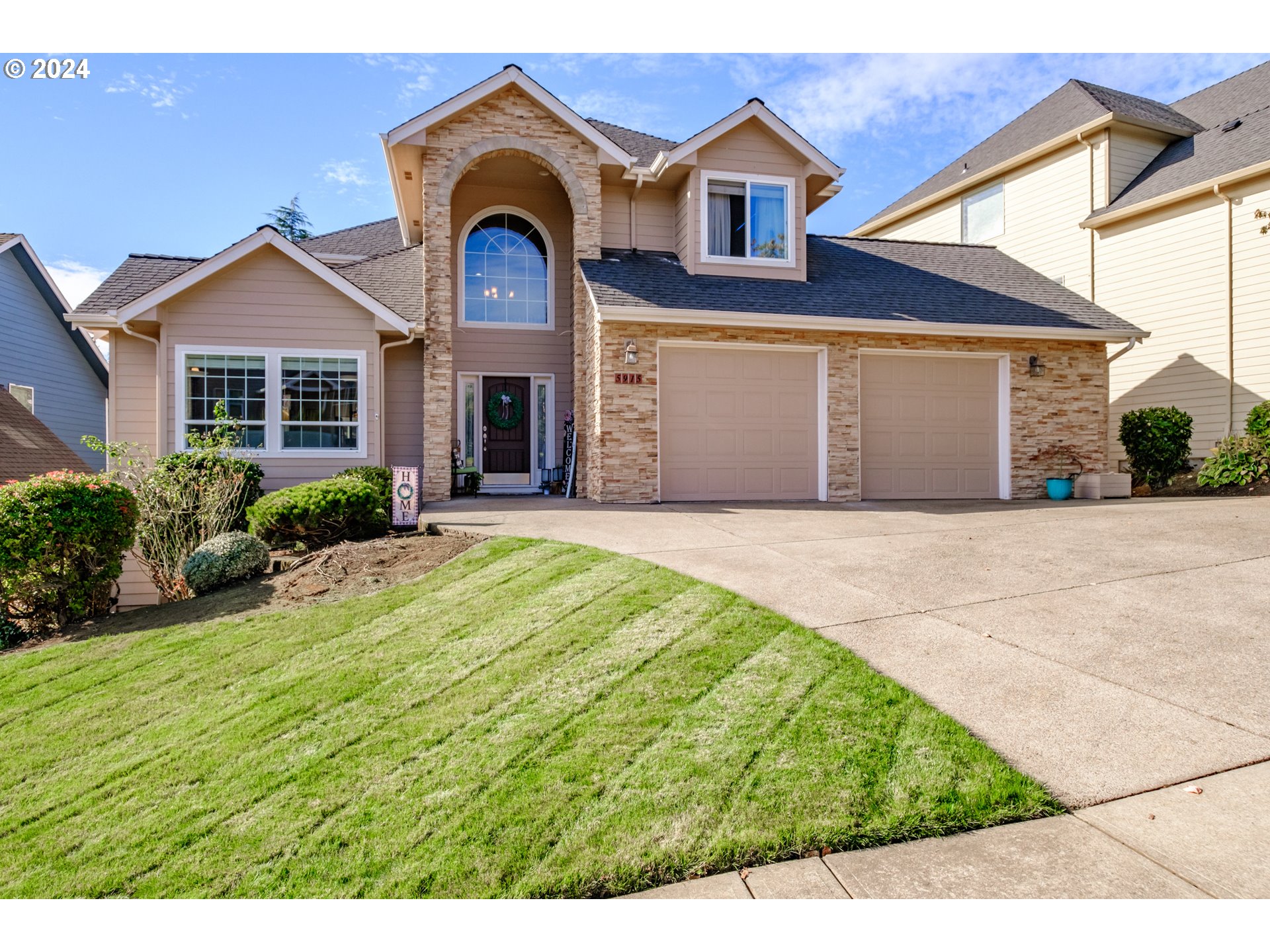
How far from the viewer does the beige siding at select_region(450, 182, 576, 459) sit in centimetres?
1323

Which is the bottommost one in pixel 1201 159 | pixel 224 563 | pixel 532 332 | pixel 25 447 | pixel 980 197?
pixel 224 563

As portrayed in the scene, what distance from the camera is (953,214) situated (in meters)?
18.9

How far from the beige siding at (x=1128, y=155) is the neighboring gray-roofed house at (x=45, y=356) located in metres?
23.2

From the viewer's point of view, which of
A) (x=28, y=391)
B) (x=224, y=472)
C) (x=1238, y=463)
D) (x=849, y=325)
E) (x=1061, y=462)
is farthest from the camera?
(x=28, y=391)

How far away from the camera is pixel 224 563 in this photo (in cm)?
728

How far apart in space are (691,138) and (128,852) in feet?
38.9

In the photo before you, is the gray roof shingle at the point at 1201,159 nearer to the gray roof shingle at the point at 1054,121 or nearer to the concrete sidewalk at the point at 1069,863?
the gray roof shingle at the point at 1054,121

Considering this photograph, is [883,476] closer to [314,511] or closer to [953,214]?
[314,511]

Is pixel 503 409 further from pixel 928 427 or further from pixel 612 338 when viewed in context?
pixel 928 427

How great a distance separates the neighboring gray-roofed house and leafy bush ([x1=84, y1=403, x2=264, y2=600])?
31.8 ft

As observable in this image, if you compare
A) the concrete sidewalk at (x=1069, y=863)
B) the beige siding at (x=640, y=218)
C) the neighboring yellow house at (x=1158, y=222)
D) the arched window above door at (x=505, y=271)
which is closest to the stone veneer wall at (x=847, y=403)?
the neighboring yellow house at (x=1158, y=222)

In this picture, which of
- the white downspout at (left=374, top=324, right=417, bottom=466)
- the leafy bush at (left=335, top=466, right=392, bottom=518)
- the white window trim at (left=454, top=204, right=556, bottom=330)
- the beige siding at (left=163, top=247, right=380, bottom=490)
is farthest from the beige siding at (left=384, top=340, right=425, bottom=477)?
the white window trim at (left=454, top=204, right=556, bottom=330)

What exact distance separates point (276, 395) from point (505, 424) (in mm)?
3877

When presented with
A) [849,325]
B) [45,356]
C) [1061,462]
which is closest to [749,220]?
[849,325]
